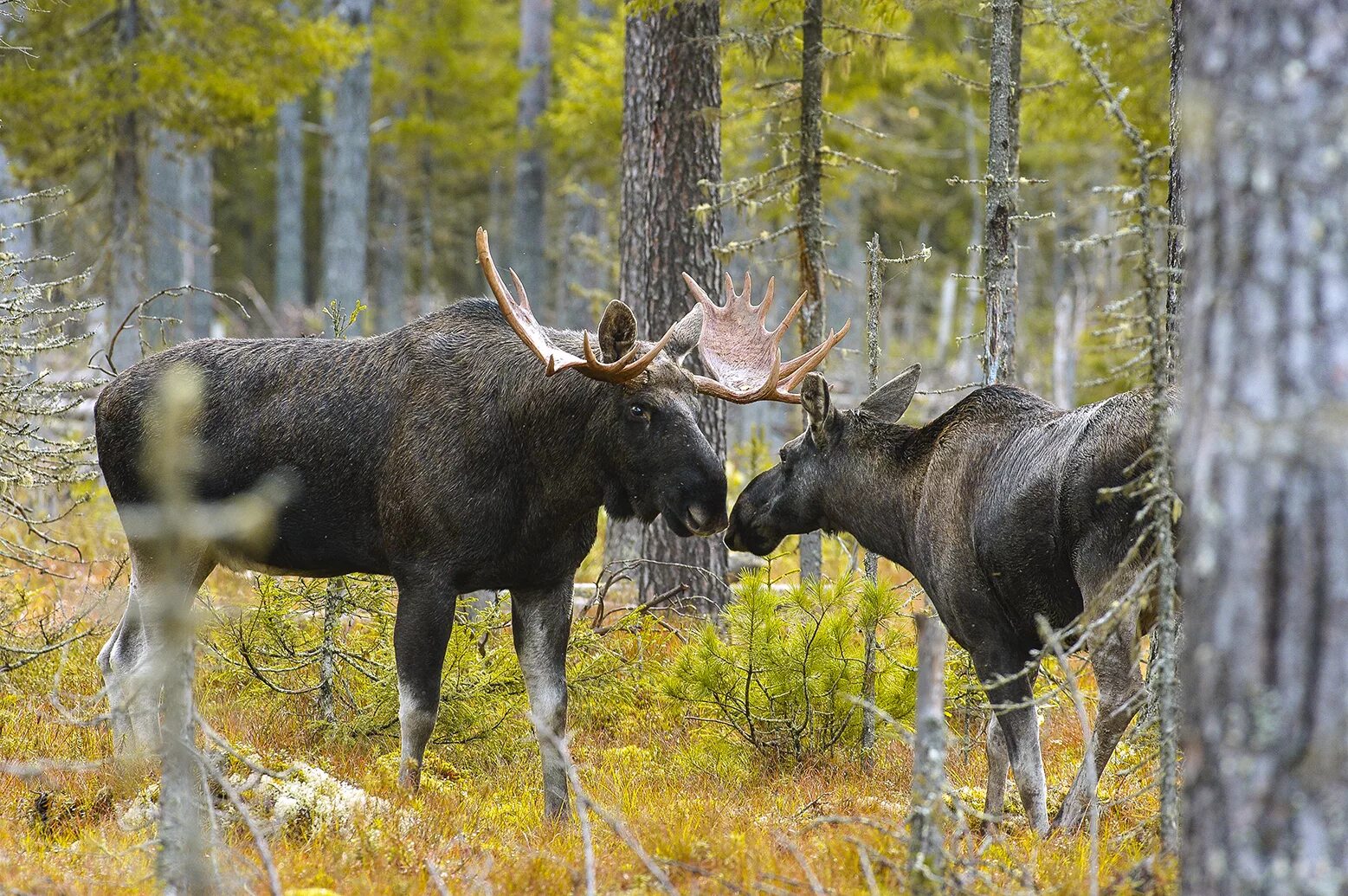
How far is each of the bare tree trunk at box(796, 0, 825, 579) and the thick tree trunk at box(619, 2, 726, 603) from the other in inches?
37.8

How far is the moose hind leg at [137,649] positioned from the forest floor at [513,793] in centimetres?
18

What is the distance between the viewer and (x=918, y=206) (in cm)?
2972

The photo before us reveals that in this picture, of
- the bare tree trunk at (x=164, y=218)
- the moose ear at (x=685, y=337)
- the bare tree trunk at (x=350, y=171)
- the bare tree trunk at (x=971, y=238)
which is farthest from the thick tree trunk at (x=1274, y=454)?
the bare tree trunk at (x=350, y=171)

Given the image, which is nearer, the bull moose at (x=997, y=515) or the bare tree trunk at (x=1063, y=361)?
the bull moose at (x=997, y=515)

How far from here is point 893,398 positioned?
7172 millimetres

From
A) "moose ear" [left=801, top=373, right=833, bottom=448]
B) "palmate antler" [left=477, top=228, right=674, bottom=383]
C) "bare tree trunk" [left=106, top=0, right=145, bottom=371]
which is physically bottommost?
"moose ear" [left=801, top=373, right=833, bottom=448]

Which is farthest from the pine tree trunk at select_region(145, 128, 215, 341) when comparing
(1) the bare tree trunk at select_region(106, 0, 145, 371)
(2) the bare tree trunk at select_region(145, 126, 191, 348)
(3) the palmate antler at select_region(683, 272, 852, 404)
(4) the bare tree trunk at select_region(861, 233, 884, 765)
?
(4) the bare tree trunk at select_region(861, 233, 884, 765)

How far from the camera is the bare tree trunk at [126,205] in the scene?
1631 cm

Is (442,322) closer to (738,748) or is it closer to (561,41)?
(738,748)

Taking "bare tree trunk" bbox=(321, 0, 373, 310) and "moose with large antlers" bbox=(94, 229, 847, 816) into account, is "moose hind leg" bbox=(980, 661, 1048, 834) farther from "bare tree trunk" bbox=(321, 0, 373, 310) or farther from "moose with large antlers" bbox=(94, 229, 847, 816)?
"bare tree trunk" bbox=(321, 0, 373, 310)

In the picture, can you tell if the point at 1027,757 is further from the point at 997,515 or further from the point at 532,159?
the point at 532,159

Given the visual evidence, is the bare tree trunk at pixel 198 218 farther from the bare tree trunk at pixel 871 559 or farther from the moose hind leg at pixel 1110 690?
the moose hind leg at pixel 1110 690

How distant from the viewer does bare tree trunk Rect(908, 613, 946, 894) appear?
12.5 feet

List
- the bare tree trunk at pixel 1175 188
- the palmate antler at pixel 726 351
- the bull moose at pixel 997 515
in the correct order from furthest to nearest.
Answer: the bare tree trunk at pixel 1175 188, the palmate antler at pixel 726 351, the bull moose at pixel 997 515
